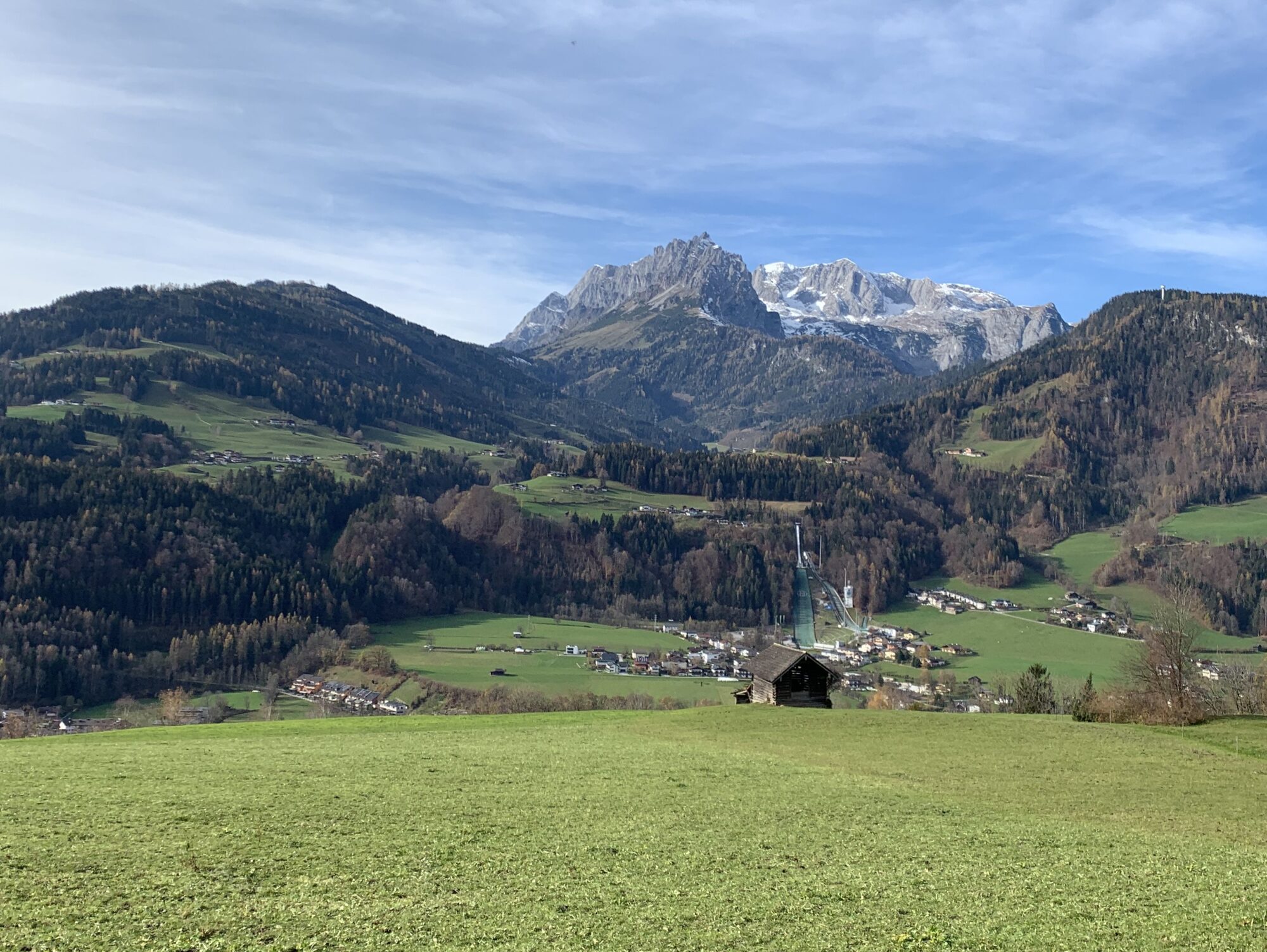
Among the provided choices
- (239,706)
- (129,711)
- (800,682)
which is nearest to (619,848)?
(800,682)

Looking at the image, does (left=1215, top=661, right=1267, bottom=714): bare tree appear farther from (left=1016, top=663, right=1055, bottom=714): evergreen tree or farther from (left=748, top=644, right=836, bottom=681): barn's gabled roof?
(left=748, top=644, right=836, bottom=681): barn's gabled roof

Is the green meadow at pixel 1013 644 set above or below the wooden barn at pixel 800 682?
Answer: below

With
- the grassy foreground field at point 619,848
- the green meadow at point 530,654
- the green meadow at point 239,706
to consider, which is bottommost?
the green meadow at point 239,706

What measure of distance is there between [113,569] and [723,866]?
149m

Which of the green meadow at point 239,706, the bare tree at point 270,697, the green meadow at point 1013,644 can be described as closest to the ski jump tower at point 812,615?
the green meadow at point 1013,644

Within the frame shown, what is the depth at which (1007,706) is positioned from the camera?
94.3m

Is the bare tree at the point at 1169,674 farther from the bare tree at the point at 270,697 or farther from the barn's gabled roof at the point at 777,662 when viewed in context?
the bare tree at the point at 270,697

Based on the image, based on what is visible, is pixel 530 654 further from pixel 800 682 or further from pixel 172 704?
pixel 800 682

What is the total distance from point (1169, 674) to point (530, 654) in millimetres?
90617

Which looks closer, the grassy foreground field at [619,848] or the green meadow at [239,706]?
the grassy foreground field at [619,848]

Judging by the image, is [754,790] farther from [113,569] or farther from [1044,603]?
[1044,603]

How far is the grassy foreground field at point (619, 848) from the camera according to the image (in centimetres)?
1833

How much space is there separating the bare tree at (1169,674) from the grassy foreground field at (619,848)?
13.4m

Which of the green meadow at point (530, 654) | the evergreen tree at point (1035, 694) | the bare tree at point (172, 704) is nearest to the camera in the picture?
the evergreen tree at point (1035, 694)
